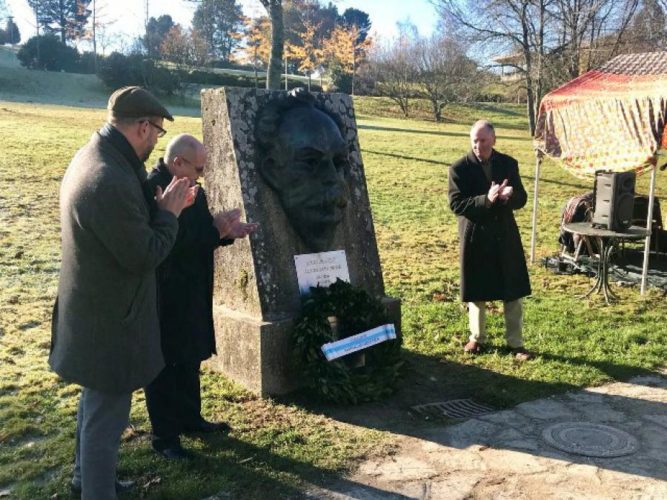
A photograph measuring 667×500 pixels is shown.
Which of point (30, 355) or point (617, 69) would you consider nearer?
point (30, 355)

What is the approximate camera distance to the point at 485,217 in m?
5.41

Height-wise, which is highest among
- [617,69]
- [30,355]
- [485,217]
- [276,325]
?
[617,69]

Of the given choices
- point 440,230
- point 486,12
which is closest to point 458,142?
point 486,12

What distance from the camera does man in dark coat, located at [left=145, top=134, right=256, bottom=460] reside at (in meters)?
3.69

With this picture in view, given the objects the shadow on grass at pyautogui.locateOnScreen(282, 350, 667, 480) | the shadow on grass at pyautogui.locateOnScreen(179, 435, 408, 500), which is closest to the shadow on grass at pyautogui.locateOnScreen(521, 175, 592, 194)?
the shadow on grass at pyautogui.locateOnScreen(282, 350, 667, 480)

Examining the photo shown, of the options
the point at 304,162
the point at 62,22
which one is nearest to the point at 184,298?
the point at 304,162

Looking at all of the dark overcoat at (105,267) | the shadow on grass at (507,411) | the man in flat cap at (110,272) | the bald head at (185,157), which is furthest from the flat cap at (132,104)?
the shadow on grass at (507,411)

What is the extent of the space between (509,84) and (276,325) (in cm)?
3077

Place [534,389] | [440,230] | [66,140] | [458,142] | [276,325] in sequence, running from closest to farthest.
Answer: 1. [276,325]
2. [534,389]
3. [440,230]
4. [66,140]
5. [458,142]

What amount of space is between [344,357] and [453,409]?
82 cm

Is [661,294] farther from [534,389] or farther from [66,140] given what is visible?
[66,140]

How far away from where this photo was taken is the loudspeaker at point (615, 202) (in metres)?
7.46

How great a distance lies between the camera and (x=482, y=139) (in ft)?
17.5

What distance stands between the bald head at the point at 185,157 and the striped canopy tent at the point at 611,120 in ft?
19.2
